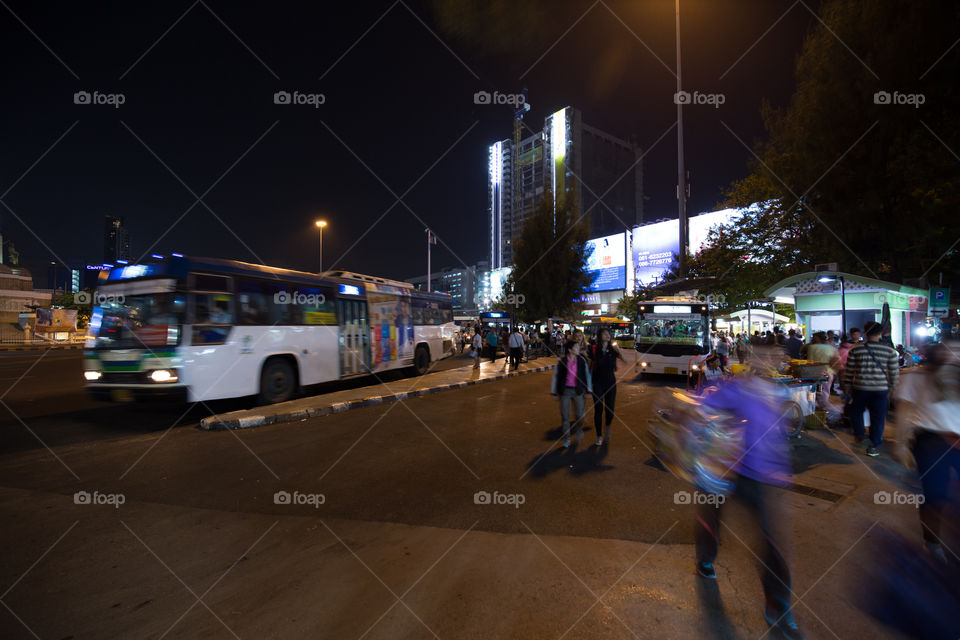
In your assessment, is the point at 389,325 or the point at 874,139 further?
the point at 389,325

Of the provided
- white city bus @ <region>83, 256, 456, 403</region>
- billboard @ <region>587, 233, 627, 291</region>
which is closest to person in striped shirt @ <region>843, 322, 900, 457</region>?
white city bus @ <region>83, 256, 456, 403</region>

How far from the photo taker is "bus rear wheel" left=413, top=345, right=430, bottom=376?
50.0ft

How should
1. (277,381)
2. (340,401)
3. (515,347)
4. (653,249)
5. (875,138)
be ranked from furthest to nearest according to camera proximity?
(653,249)
(515,347)
(875,138)
(277,381)
(340,401)

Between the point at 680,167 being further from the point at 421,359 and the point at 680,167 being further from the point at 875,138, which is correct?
the point at 421,359

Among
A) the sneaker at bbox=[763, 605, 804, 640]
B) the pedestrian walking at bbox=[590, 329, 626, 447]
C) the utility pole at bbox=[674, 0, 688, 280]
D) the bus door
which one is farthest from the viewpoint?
the utility pole at bbox=[674, 0, 688, 280]

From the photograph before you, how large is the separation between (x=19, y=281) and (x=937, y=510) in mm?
80083

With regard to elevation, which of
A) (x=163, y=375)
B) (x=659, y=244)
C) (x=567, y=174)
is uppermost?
(x=567, y=174)

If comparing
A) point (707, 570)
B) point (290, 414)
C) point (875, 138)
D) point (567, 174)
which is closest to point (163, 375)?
point (290, 414)

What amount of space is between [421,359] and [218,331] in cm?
793

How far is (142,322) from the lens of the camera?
791cm

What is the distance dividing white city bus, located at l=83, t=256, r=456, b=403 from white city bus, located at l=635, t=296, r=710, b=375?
32.2 ft

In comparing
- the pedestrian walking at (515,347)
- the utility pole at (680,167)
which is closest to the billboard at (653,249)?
the utility pole at (680,167)

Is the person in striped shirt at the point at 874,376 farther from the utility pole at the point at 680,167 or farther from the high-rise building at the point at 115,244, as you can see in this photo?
the high-rise building at the point at 115,244

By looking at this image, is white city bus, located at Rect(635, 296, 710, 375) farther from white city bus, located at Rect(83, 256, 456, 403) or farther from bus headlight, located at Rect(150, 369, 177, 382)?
bus headlight, located at Rect(150, 369, 177, 382)
